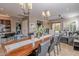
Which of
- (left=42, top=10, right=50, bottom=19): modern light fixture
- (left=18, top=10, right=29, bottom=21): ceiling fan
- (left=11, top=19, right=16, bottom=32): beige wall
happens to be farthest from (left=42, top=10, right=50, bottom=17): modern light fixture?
(left=11, top=19, right=16, bottom=32): beige wall

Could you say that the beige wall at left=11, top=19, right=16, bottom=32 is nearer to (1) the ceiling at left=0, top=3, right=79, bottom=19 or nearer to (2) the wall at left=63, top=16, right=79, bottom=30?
(1) the ceiling at left=0, top=3, right=79, bottom=19

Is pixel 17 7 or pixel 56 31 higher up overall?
pixel 17 7

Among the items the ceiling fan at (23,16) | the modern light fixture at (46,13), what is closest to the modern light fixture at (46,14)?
the modern light fixture at (46,13)

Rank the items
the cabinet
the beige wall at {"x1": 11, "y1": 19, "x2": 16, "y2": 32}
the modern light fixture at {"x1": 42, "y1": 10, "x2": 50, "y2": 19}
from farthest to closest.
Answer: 1. the modern light fixture at {"x1": 42, "y1": 10, "x2": 50, "y2": 19}
2. the beige wall at {"x1": 11, "y1": 19, "x2": 16, "y2": 32}
3. the cabinet

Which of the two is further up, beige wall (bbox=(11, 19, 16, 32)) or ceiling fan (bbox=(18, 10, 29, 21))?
ceiling fan (bbox=(18, 10, 29, 21))

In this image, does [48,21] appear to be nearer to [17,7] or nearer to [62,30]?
[62,30]

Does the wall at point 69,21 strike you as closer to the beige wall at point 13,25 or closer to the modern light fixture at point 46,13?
the modern light fixture at point 46,13

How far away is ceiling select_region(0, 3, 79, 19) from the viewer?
2.04 metres

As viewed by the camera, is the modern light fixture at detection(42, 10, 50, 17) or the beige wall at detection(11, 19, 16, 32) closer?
the beige wall at detection(11, 19, 16, 32)

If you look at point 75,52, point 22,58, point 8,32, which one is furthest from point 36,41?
point 75,52

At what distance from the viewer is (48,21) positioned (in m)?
2.30

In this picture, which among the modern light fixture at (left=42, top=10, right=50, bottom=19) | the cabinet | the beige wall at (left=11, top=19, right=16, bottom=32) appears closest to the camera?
the cabinet

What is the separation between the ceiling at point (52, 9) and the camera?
2.04 metres

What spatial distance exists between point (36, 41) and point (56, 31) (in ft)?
1.97
